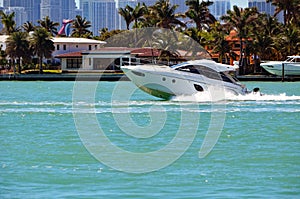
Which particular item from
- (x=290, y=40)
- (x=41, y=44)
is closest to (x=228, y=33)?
(x=290, y=40)

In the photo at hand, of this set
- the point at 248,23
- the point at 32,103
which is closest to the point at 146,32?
the point at 248,23

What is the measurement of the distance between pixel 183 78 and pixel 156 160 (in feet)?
66.9

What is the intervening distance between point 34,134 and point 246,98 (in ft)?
57.5

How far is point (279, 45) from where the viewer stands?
100000 millimetres

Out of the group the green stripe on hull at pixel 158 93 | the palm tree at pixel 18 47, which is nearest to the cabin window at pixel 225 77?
the green stripe on hull at pixel 158 93

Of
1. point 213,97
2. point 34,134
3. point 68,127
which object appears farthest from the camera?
point 213,97

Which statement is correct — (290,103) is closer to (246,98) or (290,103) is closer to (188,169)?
(246,98)

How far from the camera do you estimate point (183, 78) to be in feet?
138

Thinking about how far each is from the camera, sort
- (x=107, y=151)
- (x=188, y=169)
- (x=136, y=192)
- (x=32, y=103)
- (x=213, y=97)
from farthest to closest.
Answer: (x=32, y=103), (x=213, y=97), (x=107, y=151), (x=188, y=169), (x=136, y=192)

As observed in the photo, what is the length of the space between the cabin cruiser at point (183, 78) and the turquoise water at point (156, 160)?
7.33 ft

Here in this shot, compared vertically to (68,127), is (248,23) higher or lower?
higher

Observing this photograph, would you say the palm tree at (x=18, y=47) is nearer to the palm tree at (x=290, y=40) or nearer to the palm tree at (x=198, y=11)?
the palm tree at (x=198, y=11)

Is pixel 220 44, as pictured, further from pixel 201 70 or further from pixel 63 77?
pixel 201 70

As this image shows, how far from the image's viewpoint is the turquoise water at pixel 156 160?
1759cm
